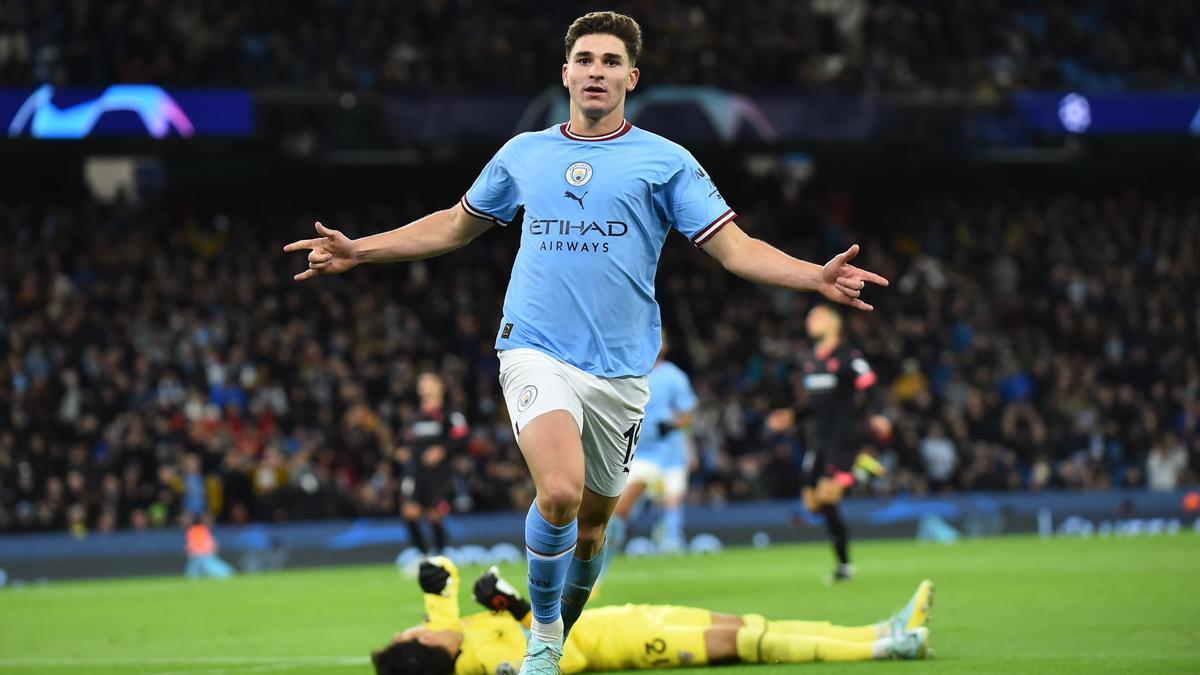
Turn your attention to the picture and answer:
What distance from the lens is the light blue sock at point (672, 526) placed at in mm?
21656

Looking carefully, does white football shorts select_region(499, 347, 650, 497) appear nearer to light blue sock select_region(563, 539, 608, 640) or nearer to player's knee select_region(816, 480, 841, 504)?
light blue sock select_region(563, 539, 608, 640)

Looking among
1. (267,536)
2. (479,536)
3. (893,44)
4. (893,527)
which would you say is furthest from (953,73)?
(267,536)

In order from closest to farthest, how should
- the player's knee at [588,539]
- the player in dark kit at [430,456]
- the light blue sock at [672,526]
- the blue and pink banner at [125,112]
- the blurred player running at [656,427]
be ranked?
1. the player's knee at [588,539]
2. the blurred player running at [656,427]
3. the player in dark kit at [430,456]
4. the light blue sock at [672,526]
5. the blue and pink banner at [125,112]

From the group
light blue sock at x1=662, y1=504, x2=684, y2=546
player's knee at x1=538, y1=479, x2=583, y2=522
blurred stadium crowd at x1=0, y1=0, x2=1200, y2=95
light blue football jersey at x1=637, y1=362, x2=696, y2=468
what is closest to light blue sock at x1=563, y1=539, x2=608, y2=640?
player's knee at x1=538, y1=479, x2=583, y2=522

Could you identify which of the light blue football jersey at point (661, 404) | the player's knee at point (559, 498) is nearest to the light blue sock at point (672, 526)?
the light blue football jersey at point (661, 404)

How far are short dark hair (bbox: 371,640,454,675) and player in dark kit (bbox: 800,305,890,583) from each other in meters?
8.02

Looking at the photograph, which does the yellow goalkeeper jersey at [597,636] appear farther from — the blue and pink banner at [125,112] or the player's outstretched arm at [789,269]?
the blue and pink banner at [125,112]

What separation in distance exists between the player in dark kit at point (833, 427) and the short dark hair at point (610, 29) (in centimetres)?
866

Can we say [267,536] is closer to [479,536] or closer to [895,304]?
[479,536]

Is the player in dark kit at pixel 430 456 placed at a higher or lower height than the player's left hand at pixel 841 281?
lower

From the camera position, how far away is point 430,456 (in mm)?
18750

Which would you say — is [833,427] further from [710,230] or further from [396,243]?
[396,243]

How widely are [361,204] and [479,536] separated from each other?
1026cm

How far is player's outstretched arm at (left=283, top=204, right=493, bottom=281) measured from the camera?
749 cm
